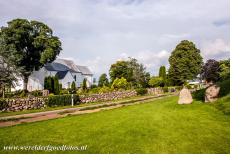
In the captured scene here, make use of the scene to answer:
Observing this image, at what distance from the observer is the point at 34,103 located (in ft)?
96.8

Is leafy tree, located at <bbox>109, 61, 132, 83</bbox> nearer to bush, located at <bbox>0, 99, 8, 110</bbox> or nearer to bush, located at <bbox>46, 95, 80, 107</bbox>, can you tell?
bush, located at <bbox>46, 95, 80, 107</bbox>

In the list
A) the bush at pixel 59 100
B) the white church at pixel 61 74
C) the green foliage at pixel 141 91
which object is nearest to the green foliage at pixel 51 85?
the green foliage at pixel 141 91

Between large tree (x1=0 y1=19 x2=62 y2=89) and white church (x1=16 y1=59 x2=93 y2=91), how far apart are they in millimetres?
10612

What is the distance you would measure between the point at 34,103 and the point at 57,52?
1269 inches

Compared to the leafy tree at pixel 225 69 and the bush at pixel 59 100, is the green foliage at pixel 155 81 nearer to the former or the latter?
the leafy tree at pixel 225 69

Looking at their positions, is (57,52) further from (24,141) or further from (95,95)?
(24,141)

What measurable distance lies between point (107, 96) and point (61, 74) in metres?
41.6

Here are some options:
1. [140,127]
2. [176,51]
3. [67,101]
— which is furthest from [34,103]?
[176,51]

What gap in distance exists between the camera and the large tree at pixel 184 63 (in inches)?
2758

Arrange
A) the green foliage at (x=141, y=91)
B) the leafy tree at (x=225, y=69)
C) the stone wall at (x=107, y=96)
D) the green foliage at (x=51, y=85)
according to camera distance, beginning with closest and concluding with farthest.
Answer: the stone wall at (x=107, y=96) < the leafy tree at (x=225, y=69) < the green foliage at (x=141, y=91) < the green foliage at (x=51, y=85)

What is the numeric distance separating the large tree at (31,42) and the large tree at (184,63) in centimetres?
3173

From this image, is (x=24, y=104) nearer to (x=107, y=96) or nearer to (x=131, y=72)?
(x=107, y=96)

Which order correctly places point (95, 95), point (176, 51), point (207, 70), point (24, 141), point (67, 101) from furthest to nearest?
point (176, 51) → point (207, 70) → point (95, 95) → point (67, 101) → point (24, 141)

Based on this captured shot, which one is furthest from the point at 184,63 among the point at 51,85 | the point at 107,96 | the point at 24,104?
the point at 24,104
